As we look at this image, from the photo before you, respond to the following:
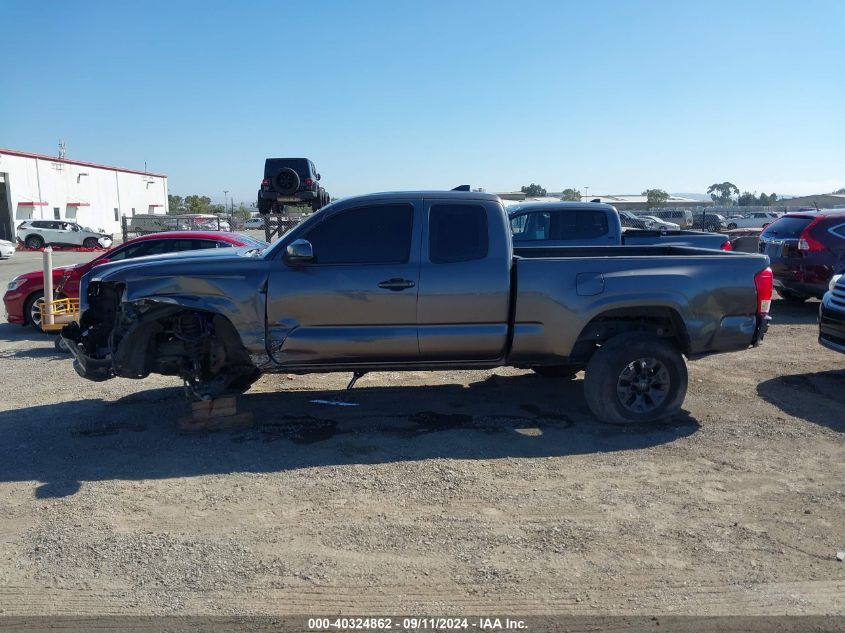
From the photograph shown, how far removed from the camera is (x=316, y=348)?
19.6 feet

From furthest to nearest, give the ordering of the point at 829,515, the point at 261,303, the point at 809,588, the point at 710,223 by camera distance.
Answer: the point at 710,223 < the point at 261,303 < the point at 829,515 < the point at 809,588

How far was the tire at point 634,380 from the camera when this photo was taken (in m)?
6.17

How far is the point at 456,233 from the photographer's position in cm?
612

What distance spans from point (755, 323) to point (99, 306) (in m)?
5.93

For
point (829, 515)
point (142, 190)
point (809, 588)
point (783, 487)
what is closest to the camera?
point (809, 588)

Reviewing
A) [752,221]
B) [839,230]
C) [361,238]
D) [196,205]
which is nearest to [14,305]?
[361,238]

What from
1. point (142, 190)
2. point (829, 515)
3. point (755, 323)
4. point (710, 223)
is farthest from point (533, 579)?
point (142, 190)

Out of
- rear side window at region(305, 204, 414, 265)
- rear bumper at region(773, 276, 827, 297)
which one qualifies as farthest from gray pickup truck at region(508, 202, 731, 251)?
rear side window at region(305, 204, 414, 265)

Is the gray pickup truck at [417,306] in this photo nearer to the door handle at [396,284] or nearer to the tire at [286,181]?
the door handle at [396,284]

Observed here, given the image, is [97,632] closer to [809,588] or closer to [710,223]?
[809,588]

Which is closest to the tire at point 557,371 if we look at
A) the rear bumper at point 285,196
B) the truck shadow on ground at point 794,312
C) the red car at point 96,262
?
the red car at point 96,262

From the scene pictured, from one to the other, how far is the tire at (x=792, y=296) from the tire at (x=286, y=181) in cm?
1029

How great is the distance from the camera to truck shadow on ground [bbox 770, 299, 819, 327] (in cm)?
1186

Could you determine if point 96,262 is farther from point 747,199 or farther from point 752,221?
point 747,199
